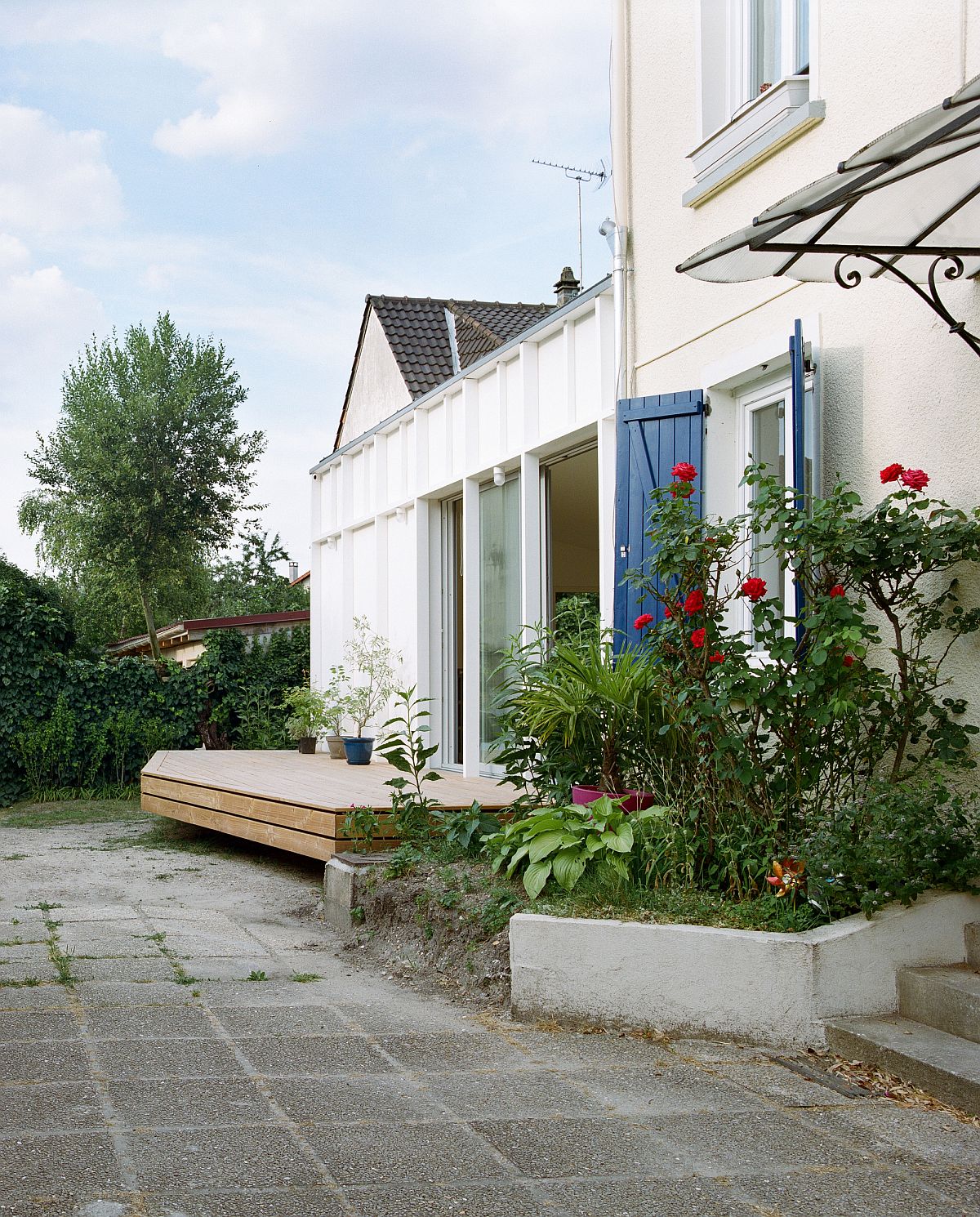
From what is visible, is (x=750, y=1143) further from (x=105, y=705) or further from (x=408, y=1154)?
(x=105, y=705)

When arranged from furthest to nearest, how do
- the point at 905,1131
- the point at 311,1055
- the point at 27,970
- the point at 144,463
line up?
the point at 144,463
the point at 27,970
the point at 311,1055
the point at 905,1131

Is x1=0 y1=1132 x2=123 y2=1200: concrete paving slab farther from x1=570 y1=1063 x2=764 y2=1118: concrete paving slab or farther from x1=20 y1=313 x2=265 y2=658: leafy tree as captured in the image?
x1=20 y1=313 x2=265 y2=658: leafy tree

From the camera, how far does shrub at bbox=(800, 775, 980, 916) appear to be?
421cm

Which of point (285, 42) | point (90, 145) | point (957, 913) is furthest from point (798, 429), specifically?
point (90, 145)

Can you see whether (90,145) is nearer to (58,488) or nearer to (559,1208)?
(58,488)

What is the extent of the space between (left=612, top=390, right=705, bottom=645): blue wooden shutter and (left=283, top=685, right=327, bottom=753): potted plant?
6.48 meters

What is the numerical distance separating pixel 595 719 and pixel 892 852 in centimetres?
175

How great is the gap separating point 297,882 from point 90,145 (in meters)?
13.1

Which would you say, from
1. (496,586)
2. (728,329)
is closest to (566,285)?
(496,586)

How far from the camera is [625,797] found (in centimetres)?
539

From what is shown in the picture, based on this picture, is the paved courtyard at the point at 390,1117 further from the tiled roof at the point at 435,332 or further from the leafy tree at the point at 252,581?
the leafy tree at the point at 252,581

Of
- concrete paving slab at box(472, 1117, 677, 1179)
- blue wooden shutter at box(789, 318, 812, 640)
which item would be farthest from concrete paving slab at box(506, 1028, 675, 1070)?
blue wooden shutter at box(789, 318, 812, 640)

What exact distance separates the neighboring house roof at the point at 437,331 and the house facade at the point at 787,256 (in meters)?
8.54

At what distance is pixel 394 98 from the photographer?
40.3 ft
